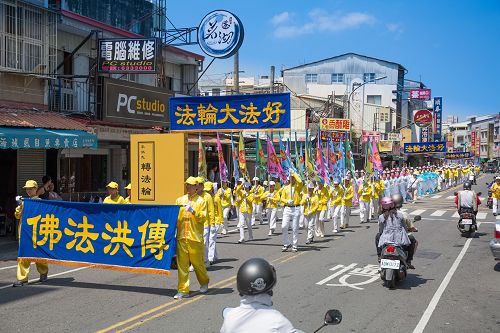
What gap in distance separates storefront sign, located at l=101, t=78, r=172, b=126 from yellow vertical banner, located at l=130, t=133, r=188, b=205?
16.0 ft

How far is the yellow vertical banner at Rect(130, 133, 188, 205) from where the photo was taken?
13625mm

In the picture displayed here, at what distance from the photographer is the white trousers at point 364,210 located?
2034 centimetres

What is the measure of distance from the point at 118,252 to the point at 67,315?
172cm

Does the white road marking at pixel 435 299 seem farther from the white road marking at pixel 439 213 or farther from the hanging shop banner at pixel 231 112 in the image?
the white road marking at pixel 439 213

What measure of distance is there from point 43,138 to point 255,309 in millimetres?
13002

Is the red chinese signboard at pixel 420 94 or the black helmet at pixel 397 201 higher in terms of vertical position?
the red chinese signboard at pixel 420 94

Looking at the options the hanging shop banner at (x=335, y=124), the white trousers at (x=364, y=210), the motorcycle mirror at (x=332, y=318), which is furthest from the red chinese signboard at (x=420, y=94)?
the motorcycle mirror at (x=332, y=318)

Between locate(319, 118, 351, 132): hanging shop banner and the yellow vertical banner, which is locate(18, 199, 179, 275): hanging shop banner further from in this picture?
locate(319, 118, 351, 132): hanging shop banner

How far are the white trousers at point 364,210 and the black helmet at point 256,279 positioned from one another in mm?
17397

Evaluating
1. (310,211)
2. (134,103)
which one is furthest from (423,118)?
(310,211)

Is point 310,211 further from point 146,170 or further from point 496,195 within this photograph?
point 496,195

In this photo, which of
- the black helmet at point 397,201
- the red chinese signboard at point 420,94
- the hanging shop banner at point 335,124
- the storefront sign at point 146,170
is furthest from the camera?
the red chinese signboard at point 420,94

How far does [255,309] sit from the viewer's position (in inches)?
131

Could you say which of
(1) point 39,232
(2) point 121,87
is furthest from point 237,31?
(1) point 39,232
